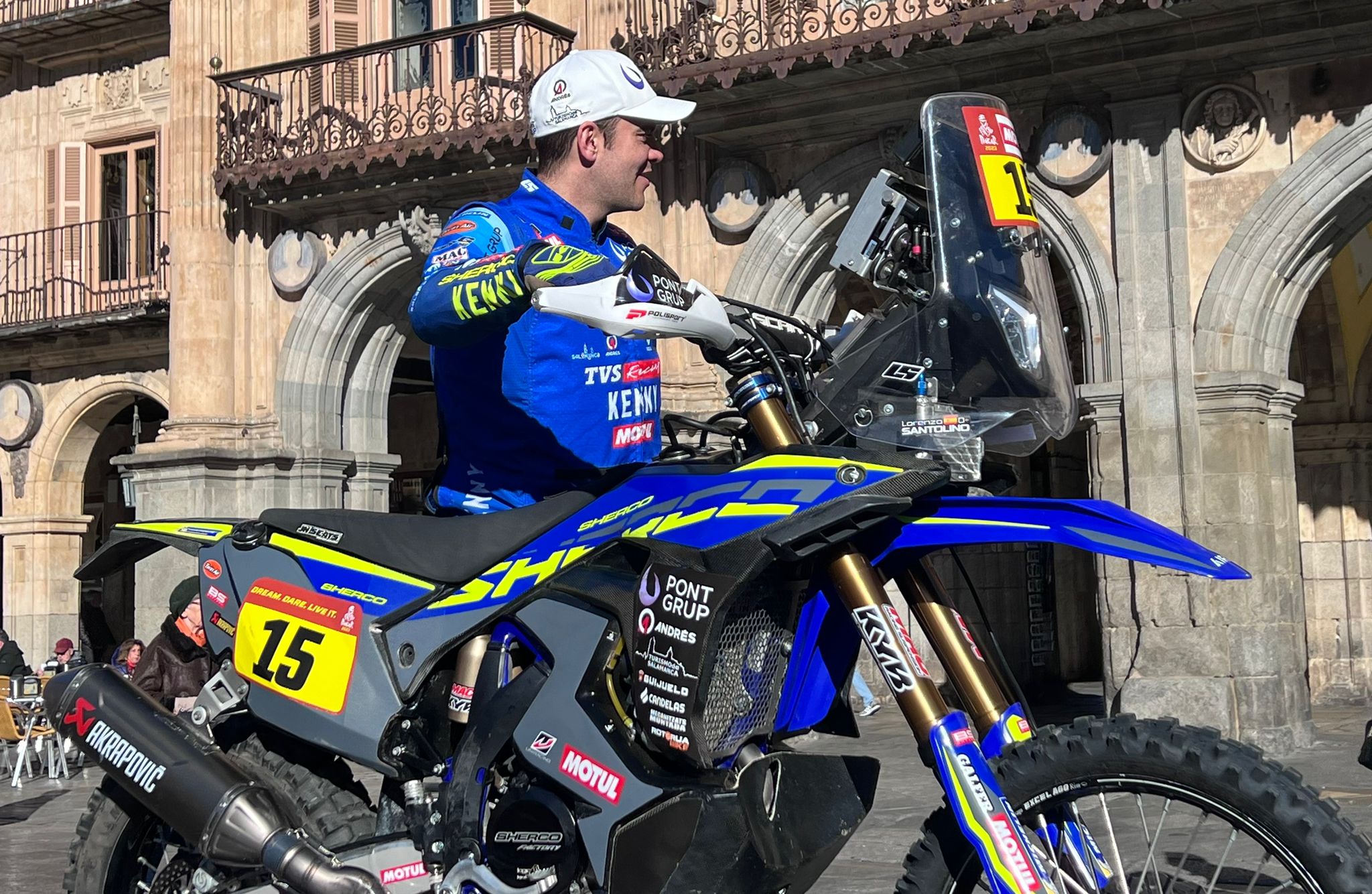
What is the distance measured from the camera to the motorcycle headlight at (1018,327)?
3.04 m

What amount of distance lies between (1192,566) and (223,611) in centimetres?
211

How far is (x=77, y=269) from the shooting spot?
19391 mm

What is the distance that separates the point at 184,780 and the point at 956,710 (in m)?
1.58

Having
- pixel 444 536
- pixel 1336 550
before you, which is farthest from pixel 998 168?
pixel 1336 550

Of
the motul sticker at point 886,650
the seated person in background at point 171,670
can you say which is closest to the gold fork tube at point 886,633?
the motul sticker at point 886,650

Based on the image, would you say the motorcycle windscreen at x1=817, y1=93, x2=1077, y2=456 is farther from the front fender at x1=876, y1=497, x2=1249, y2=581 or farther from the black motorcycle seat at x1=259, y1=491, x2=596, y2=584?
the black motorcycle seat at x1=259, y1=491, x2=596, y2=584

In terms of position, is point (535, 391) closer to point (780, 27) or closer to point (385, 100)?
point (780, 27)

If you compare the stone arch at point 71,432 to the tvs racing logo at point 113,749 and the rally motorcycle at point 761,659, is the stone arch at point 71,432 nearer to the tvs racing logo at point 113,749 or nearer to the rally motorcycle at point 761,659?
the tvs racing logo at point 113,749

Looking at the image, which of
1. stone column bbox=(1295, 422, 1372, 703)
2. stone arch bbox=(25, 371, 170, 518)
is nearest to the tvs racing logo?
stone column bbox=(1295, 422, 1372, 703)

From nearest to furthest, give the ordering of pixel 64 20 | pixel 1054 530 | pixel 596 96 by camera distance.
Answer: pixel 1054 530 → pixel 596 96 → pixel 64 20

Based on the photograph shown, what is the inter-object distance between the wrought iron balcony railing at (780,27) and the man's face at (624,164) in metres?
8.50

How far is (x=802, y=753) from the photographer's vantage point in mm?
3002

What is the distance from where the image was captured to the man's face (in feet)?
11.6

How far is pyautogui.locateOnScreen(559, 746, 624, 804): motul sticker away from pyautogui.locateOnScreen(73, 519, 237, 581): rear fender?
3.81 ft
